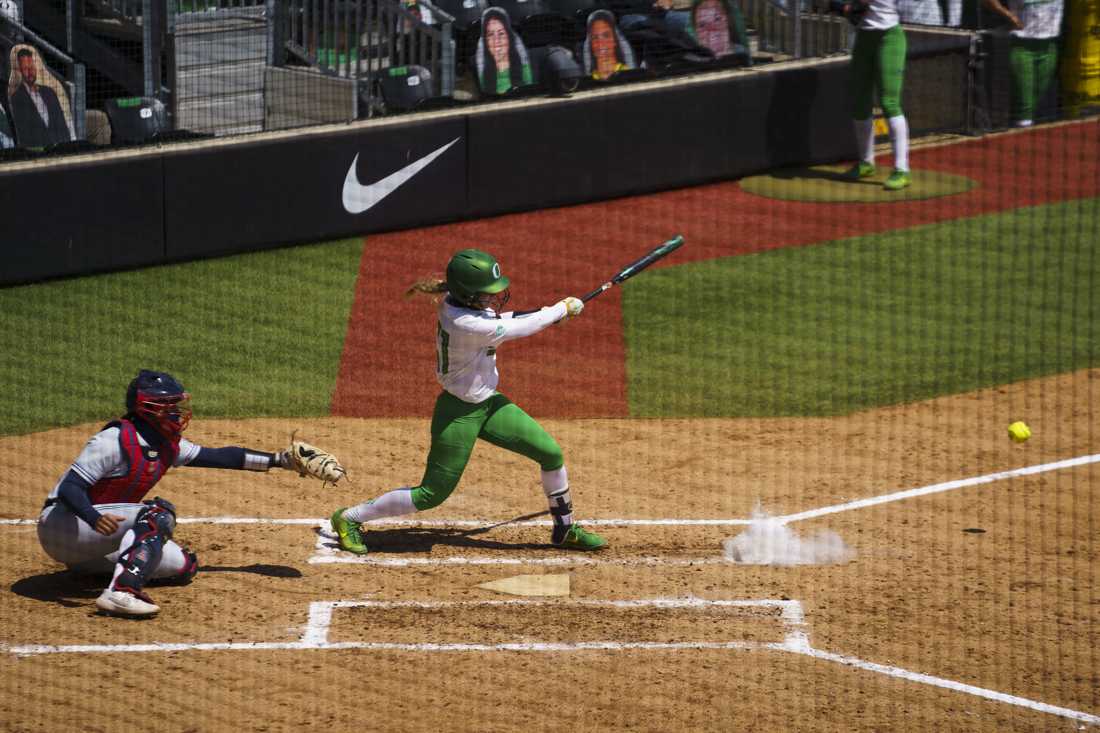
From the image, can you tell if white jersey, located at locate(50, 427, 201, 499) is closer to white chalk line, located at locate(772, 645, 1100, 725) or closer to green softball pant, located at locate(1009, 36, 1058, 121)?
white chalk line, located at locate(772, 645, 1100, 725)

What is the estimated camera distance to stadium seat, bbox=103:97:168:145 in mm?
12922

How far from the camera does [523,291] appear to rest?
1258cm

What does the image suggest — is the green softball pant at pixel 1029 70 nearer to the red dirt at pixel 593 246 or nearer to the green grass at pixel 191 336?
the red dirt at pixel 593 246

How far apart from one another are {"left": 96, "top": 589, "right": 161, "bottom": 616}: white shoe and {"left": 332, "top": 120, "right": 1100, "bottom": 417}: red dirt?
3.32 meters

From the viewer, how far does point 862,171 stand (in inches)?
626

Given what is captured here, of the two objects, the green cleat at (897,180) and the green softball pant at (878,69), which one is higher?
the green softball pant at (878,69)

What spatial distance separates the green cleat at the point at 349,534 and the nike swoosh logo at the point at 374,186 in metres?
6.61

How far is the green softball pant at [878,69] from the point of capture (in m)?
15.1

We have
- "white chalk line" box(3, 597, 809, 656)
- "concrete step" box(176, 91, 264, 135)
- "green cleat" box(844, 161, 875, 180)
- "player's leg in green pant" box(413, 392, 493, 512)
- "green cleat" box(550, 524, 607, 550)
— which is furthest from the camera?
"green cleat" box(844, 161, 875, 180)

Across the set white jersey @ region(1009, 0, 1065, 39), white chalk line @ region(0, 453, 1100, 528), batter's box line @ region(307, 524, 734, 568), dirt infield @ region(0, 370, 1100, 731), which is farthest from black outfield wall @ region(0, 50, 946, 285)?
batter's box line @ region(307, 524, 734, 568)

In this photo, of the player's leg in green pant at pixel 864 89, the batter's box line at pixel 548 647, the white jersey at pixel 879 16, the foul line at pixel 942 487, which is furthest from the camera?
the player's leg in green pant at pixel 864 89

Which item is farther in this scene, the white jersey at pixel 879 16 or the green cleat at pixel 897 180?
the green cleat at pixel 897 180

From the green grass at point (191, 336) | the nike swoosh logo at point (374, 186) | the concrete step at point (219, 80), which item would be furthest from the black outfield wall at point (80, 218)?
the nike swoosh logo at point (374, 186)

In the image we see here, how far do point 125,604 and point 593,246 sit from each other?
25.7ft
